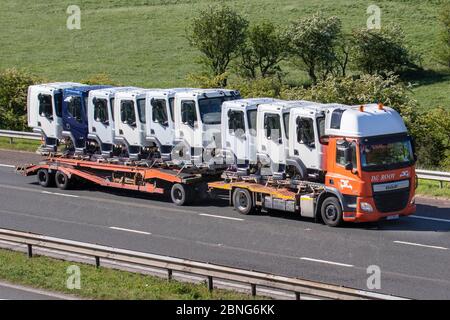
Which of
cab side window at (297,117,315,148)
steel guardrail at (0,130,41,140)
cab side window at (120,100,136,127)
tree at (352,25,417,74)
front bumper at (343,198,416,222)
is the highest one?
tree at (352,25,417,74)

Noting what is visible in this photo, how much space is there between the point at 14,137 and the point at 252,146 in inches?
607

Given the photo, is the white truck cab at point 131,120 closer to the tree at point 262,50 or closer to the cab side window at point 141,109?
the cab side window at point 141,109

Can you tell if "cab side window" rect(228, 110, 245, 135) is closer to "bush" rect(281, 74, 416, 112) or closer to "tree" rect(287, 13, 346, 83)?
"bush" rect(281, 74, 416, 112)

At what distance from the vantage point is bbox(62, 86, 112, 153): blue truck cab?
2897cm

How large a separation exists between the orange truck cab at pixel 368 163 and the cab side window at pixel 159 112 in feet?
17.7

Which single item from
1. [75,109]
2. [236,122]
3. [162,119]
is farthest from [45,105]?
[236,122]

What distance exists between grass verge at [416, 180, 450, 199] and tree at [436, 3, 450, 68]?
34051 millimetres

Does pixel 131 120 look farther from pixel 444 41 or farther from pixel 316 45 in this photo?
pixel 444 41

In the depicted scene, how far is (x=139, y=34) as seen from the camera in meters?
74.1

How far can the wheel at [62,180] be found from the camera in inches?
1140

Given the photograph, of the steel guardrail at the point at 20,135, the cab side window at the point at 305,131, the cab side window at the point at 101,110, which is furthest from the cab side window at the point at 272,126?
the steel guardrail at the point at 20,135

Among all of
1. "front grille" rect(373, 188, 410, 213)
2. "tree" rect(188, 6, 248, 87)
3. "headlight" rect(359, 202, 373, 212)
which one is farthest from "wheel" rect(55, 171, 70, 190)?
"tree" rect(188, 6, 248, 87)
